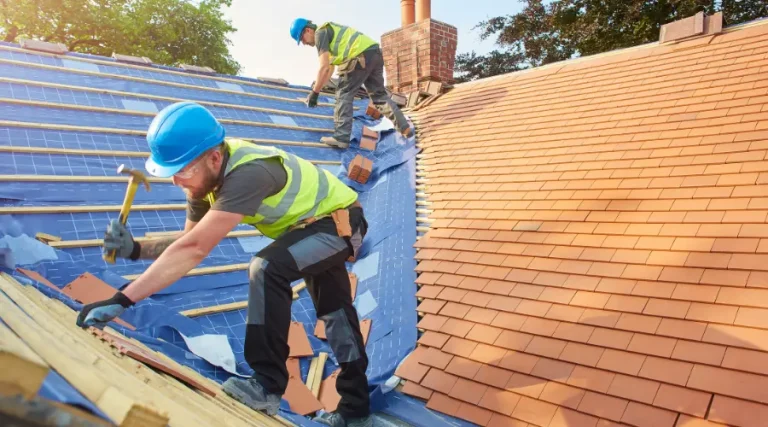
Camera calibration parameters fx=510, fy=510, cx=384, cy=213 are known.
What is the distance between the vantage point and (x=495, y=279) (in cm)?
328

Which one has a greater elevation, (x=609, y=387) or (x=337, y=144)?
(x=337, y=144)

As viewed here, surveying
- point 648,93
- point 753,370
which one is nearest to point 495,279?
point 753,370

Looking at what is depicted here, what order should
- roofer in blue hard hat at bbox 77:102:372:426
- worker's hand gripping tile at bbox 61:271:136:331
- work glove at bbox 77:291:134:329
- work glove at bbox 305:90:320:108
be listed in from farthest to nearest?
1. work glove at bbox 305:90:320:108
2. worker's hand gripping tile at bbox 61:271:136:331
3. roofer in blue hard hat at bbox 77:102:372:426
4. work glove at bbox 77:291:134:329

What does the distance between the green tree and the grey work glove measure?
20217mm

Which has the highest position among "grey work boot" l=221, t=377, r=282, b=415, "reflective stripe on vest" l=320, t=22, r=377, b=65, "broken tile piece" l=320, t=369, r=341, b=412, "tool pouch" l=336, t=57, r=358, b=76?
"reflective stripe on vest" l=320, t=22, r=377, b=65

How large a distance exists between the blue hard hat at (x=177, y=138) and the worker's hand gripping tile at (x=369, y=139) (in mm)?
4028

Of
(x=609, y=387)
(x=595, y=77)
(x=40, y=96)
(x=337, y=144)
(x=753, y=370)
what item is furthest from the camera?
(x=337, y=144)

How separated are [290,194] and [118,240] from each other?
2.30 feet

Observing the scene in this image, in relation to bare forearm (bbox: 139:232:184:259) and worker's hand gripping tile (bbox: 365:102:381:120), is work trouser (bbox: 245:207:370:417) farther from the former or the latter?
worker's hand gripping tile (bbox: 365:102:381:120)

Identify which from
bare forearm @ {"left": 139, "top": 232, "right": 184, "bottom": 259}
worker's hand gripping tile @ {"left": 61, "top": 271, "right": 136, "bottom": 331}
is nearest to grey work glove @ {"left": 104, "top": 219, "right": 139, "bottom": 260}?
bare forearm @ {"left": 139, "top": 232, "right": 184, "bottom": 259}

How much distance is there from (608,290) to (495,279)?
28.1 inches

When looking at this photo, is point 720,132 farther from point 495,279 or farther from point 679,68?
point 495,279

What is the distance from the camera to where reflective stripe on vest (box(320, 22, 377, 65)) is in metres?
5.62

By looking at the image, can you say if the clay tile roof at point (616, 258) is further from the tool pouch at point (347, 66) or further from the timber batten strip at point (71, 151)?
the timber batten strip at point (71, 151)
